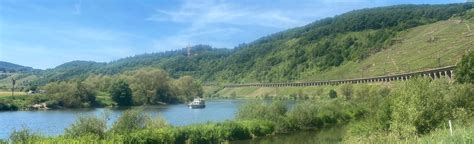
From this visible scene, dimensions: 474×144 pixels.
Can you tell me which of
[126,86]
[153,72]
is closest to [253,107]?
[126,86]

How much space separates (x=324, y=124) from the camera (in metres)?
84.6

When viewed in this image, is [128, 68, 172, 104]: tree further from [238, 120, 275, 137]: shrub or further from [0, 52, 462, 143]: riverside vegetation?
[238, 120, 275, 137]: shrub

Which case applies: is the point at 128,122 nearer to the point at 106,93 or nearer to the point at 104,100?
the point at 104,100

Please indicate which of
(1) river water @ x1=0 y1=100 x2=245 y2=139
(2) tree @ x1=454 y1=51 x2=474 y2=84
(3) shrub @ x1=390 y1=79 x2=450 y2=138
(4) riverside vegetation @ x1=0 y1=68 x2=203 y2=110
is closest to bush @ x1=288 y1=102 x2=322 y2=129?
(1) river water @ x1=0 y1=100 x2=245 y2=139

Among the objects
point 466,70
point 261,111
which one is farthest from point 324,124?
point 466,70

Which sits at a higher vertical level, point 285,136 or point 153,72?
point 153,72

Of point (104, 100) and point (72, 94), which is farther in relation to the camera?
point (104, 100)

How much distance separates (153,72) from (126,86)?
17485 millimetres

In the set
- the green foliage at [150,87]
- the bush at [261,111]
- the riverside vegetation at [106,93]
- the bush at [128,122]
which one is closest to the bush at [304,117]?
the bush at [261,111]

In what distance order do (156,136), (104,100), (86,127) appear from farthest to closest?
(104,100) < (156,136) < (86,127)

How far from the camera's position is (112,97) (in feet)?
559

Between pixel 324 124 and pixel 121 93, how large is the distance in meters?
101

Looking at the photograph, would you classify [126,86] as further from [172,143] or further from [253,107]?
[172,143]

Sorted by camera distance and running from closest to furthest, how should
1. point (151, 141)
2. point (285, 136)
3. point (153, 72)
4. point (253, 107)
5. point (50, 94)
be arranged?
point (151, 141), point (285, 136), point (253, 107), point (50, 94), point (153, 72)
